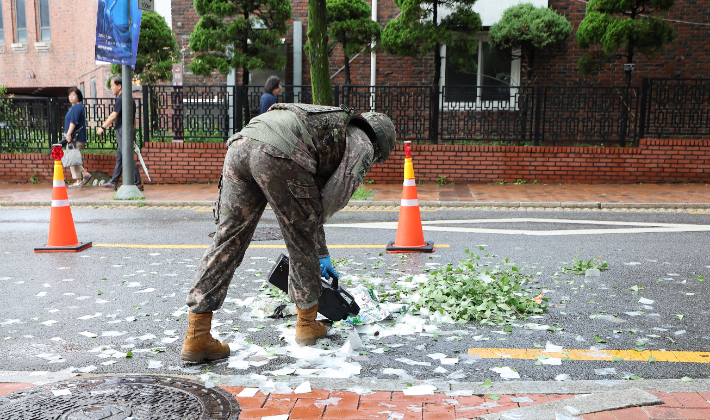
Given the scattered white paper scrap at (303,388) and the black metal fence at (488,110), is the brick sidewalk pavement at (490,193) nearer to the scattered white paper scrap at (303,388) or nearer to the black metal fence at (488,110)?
the black metal fence at (488,110)

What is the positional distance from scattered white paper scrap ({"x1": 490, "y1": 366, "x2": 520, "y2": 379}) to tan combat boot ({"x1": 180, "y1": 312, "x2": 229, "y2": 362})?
1.51 metres

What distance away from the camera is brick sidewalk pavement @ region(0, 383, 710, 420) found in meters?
2.75

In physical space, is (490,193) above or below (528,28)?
below

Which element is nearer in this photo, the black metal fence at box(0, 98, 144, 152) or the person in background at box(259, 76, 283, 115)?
the person in background at box(259, 76, 283, 115)

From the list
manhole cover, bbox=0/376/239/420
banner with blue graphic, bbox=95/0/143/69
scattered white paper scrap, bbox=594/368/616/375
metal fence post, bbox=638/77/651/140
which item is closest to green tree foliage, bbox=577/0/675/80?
metal fence post, bbox=638/77/651/140

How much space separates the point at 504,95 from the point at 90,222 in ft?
27.4

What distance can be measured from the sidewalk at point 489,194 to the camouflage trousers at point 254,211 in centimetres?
709

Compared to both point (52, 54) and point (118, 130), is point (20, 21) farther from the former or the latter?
point (118, 130)

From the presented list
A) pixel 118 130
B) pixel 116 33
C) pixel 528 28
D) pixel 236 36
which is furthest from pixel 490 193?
pixel 116 33

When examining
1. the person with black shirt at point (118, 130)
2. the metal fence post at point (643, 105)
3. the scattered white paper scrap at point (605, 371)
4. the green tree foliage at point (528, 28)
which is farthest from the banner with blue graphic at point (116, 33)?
the metal fence post at point (643, 105)

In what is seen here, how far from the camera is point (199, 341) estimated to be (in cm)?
348

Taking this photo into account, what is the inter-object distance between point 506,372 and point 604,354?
0.65 meters

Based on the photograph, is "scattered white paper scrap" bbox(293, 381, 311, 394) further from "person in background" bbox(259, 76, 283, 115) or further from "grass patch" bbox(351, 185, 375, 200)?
"person in background" bbox(259, 76, 283, 115)

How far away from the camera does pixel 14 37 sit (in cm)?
2738
